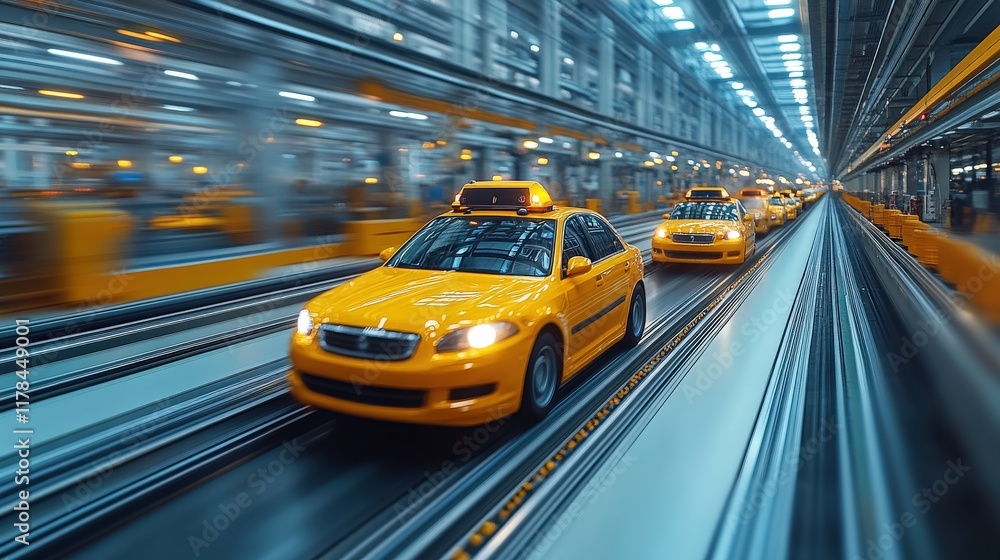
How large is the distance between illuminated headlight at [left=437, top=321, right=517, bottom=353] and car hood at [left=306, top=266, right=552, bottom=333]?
4 cm

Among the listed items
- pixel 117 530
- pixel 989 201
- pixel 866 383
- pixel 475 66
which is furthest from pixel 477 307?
pixel 475 66

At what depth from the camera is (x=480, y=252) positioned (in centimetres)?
489

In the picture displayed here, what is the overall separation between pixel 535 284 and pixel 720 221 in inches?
367

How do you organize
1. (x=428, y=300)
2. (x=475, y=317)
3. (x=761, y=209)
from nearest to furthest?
(x=475, y=317)
(x=428, y=300)
(x=761, y=209)

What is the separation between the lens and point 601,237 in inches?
230

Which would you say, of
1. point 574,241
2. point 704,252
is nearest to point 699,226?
point 704,252

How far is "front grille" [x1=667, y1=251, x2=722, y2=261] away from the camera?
12.0 m

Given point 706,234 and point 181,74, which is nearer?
point 181,74

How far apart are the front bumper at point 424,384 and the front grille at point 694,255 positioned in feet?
29.6

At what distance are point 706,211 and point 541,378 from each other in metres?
10.0

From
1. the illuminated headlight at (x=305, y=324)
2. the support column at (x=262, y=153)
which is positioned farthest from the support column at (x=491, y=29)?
the illuminated headlight at (x=305, y=324)

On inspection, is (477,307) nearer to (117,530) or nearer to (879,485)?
(117,530)

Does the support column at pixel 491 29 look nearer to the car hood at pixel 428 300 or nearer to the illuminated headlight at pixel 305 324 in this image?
the car hood at pixel 428 300

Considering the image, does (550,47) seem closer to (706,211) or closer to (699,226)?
(706,211)
